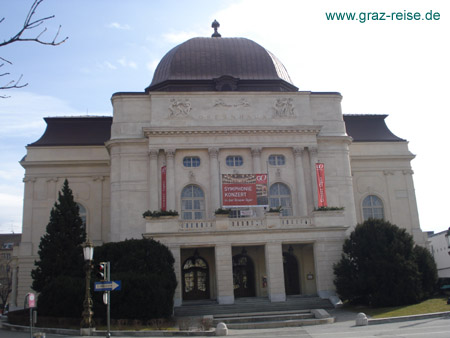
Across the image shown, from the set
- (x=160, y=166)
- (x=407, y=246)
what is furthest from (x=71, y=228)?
(x=407, y=246)

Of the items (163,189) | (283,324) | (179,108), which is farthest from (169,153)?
(283,324)

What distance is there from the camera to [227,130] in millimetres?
39812

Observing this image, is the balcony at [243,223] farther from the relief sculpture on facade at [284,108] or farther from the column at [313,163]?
the relief sculpture on facade at [284,108]

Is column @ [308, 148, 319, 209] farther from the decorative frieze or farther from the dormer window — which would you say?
the dormer window

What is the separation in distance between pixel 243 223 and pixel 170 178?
343 inches

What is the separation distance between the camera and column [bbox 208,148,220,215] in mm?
38513

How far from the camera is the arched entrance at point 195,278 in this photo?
118 ft

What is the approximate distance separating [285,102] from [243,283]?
50.6 feet

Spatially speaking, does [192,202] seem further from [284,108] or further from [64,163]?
[64,163]

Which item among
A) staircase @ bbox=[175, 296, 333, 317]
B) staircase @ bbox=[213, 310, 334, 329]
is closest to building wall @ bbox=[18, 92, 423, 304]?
staircase @ bbox=[175, 296, 333, 317]

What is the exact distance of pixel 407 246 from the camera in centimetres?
3044

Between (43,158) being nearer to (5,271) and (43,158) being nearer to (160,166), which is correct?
(160,166)

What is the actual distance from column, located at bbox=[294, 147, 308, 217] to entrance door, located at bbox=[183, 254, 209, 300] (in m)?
8.74

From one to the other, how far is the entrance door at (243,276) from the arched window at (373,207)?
15.4 meters
